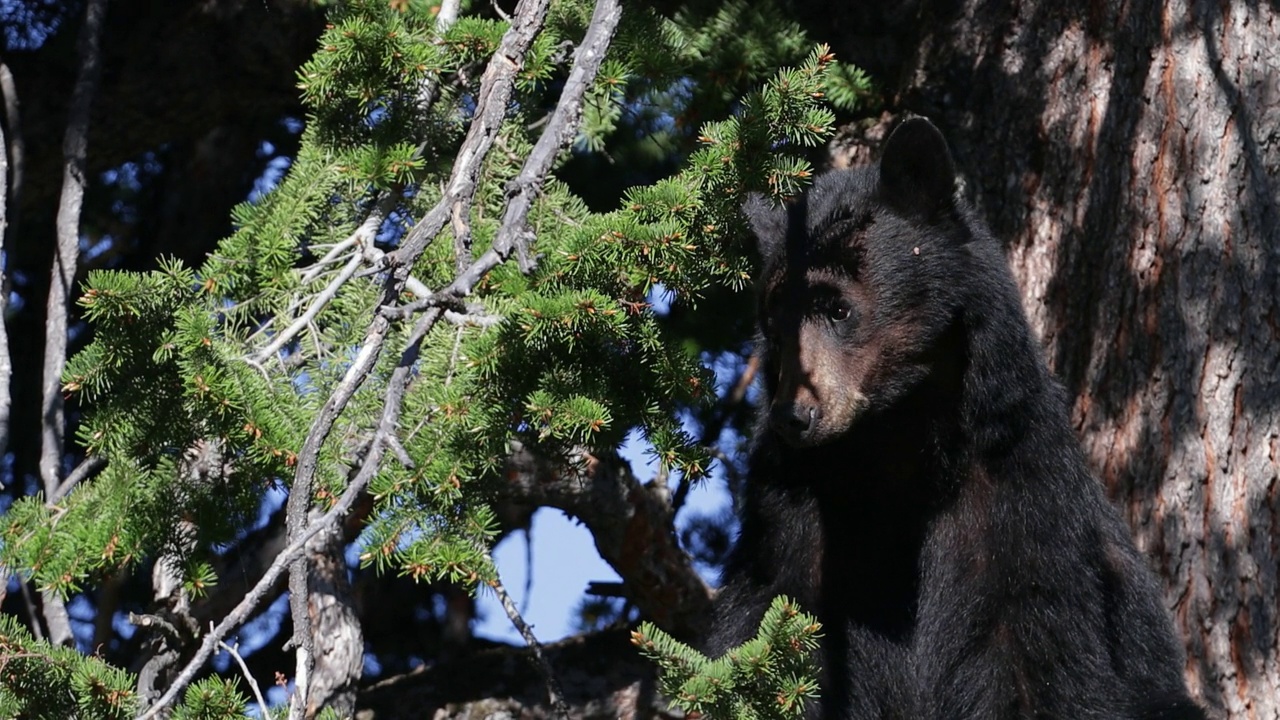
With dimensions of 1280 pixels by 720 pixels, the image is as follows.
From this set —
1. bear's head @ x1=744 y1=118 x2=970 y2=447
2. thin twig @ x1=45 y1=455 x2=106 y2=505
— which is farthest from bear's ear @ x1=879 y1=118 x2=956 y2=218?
thin twig @ x1=45 y1=455 x2=106 y2=505

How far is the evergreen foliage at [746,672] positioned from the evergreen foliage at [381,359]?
98mm

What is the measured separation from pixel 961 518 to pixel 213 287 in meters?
2.07

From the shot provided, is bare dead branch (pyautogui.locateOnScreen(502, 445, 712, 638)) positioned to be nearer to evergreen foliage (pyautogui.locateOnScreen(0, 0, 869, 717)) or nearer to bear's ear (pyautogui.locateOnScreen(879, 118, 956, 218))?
evergreen foliage (pyautogui.locateOnScreen(0, 0, 869, 717))

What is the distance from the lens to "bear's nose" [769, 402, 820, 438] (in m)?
3.26

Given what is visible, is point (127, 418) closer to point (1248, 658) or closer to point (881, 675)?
point (881, 675)

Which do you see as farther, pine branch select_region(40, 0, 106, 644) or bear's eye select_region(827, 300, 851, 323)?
pine branch select_region(40, 0, 106, 644)

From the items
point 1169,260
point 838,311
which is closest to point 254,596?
point 838,311

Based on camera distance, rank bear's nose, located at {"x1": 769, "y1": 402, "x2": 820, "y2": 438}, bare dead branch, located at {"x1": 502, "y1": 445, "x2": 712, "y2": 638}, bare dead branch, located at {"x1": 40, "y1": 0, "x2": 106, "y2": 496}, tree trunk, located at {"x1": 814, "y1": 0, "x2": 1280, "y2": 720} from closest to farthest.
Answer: bear's nose, located at {"x1": 769, "y1": 402, "x2": 820, "y2": 438} → tree trunk, located at {"x1": 814, "y1": 0, "x2": 1280, "y2": 720} → bare dead branch, located at {"x1": 40, "y1": 0, "x2": 106, "y2": 496} → bare dead branch, located at {"x1": 502, "y1": 445, "x2": 712, "y2": 638}

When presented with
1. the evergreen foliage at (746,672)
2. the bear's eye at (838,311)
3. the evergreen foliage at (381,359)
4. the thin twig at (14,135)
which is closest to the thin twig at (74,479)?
the evergreen foliage at (381,359)

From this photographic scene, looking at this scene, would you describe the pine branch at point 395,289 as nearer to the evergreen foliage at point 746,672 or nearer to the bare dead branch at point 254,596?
the bare dead branch at point 254,596

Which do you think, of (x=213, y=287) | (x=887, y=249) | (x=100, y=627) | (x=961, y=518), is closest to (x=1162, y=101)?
(x=887, y=249)

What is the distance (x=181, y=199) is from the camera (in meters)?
6.03

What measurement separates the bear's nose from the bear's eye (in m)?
0.35

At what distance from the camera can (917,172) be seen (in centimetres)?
364
